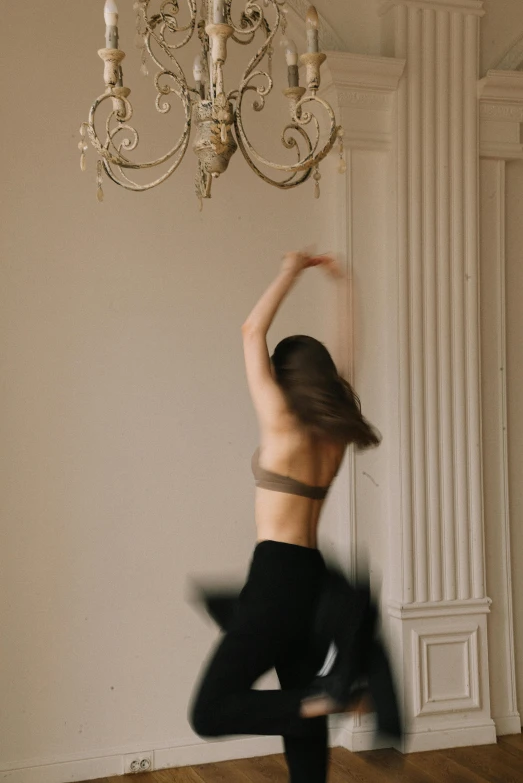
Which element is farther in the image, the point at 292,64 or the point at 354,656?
the point at 354,656

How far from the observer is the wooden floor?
13.2 ft

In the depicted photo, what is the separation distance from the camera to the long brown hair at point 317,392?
→ 2.72 m

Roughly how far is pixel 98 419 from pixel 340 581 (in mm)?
1789

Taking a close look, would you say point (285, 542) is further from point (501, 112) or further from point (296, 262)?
point (501, 112)

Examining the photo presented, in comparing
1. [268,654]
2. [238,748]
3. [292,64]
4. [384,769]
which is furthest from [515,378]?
[292,64]

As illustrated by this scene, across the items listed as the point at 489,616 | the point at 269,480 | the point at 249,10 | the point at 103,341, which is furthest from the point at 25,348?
the point at 489,616

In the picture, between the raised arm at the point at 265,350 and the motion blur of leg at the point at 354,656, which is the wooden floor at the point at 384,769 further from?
the raised arm at the point at 265,350

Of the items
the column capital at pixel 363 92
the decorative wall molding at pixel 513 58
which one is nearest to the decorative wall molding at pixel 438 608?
the column capital at pixel 363 92

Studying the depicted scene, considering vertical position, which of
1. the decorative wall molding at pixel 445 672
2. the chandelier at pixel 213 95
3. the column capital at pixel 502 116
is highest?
the column capital at pixel 502 116

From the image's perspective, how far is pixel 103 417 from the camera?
13.8ft

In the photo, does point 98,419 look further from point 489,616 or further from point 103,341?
point 489,616

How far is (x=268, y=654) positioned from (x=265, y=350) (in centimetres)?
89

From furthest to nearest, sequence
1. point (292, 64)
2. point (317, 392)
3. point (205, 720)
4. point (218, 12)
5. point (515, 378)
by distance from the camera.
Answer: point (515, 378) → point (317, 392) → point (205, 720) → point (292, 64) → point (218, 12)

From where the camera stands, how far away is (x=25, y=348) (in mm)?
4105
